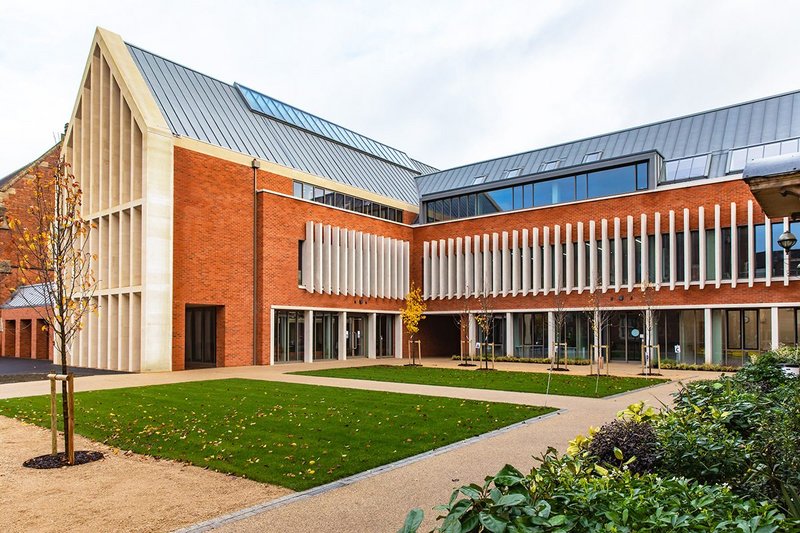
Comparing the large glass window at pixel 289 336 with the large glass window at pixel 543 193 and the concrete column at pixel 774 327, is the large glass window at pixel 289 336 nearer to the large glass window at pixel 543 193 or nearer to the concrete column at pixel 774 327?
the large glass window at pixel 543 193

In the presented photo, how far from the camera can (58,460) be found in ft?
27.8

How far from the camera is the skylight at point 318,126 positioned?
34.1 metres

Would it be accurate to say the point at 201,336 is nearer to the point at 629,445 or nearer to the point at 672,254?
the point at 672,254

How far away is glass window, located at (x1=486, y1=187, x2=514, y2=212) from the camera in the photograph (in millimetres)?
34031

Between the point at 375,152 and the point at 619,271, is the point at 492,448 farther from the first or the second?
the point at 375,152

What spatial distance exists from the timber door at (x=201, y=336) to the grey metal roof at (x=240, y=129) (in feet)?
28.5

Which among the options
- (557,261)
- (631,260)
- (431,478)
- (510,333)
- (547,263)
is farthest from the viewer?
(510,333)

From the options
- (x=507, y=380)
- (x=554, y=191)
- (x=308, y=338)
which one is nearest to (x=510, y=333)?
(x=554, y=191)

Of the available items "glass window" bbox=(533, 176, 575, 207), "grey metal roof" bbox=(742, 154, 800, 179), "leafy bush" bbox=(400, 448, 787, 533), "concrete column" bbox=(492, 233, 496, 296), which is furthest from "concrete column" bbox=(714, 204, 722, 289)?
"leafy bush" bbox=(400, 448, 787, 533)

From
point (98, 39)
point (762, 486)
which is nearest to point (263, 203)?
point (98, 39)

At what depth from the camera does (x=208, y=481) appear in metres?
7.29

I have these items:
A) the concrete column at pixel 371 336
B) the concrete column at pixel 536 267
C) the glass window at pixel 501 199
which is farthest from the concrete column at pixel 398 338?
the glass window at pixel 501 199

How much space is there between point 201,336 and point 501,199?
63.1 ft

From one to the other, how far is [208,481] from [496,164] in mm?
34691
